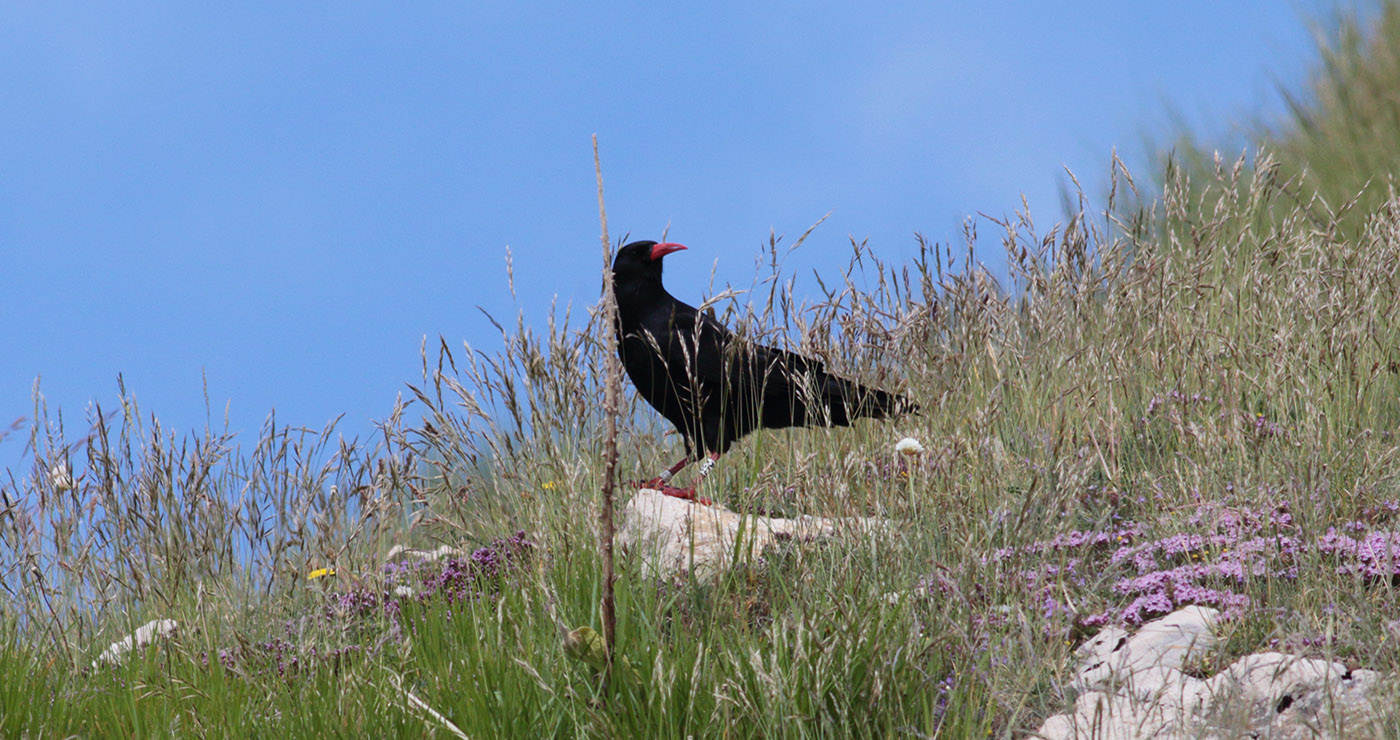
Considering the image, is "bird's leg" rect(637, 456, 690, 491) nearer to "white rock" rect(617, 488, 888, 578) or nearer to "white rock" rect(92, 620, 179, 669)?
"white rock" rect(617, 488, 888, 578)

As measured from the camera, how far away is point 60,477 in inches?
166

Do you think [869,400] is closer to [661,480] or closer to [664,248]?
[661,480]

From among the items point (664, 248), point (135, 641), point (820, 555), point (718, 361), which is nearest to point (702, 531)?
point (820, 555)

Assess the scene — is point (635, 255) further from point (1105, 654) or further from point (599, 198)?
point (599, 198)

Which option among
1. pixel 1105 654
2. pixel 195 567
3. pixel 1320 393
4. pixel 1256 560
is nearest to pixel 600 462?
pixel 195 567

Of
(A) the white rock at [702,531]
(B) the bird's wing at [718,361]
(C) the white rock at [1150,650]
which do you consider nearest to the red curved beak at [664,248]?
(B) the bird's wing at [718,361]

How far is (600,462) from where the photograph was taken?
395 cm

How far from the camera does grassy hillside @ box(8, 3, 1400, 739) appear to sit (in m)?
2.58

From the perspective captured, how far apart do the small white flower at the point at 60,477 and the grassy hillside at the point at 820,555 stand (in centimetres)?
1

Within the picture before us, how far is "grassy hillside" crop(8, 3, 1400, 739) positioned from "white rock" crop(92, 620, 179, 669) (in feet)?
0.19

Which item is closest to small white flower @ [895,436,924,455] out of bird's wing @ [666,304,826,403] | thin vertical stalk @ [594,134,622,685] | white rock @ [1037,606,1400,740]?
bird's wing @ [666,304,826,403]

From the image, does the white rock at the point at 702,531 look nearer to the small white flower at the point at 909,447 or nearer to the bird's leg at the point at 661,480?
the bird's leg at the point at 661,480

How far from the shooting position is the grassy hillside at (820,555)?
8.48 ft

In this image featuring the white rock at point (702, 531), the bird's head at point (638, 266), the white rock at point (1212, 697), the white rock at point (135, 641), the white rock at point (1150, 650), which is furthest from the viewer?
the bird's head at point (638, 266)
